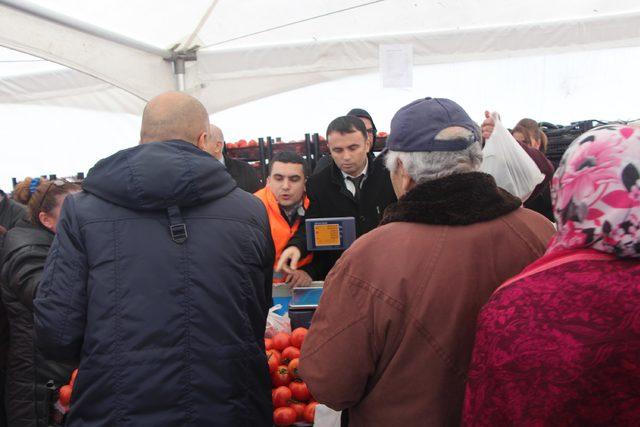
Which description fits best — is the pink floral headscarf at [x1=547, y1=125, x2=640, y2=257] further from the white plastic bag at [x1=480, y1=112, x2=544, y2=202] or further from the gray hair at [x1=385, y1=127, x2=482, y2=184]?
the white plastic bag at [x1=480, y1=112, x2=544, y2=202]

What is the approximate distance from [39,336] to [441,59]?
4172mm

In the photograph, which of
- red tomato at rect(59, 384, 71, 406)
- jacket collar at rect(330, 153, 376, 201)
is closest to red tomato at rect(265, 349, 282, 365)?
red tomato at rect(59, 384, 71, 406)

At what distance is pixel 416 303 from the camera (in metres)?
1.36

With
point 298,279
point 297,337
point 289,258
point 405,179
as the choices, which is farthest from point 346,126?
point 405,179

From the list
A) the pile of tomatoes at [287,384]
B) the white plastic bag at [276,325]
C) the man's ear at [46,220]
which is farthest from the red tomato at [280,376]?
the man's ear at [46,220]

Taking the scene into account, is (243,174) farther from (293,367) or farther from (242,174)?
(293,367)

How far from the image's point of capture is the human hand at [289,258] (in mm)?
2811

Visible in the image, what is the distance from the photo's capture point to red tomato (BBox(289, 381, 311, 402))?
223 cm

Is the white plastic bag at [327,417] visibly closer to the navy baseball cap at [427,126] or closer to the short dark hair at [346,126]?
the navy baseball cap at [427,126]

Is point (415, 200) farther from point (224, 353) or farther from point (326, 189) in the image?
point (326, 189)

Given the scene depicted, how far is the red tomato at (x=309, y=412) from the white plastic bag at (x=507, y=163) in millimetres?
1264

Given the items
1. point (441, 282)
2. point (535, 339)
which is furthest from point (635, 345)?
point (441, 282)

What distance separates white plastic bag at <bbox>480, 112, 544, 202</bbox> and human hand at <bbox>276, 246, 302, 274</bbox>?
1.01 metres

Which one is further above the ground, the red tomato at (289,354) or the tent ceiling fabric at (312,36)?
the tent ceiling fabric at (312,36)
